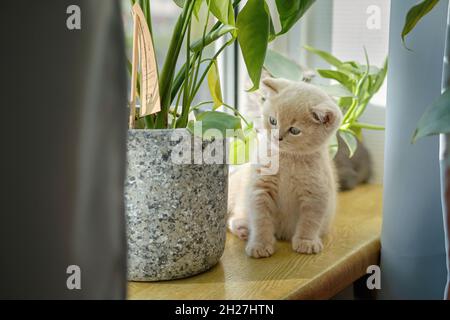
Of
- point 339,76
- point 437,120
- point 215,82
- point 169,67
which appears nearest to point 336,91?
point 339,76

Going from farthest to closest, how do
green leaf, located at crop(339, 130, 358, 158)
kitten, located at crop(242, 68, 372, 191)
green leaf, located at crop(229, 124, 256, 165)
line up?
kitten, located at crop(242, 68, 372, 191) → green leaf, located at crop(339, 130, 358, 158) → green leaf, located at crop(229, 124, 256, 165)

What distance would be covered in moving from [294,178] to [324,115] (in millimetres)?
129

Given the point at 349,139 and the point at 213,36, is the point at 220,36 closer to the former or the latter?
the point at 213,36

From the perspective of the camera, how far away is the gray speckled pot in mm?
721

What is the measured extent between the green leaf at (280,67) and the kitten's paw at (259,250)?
0.31m

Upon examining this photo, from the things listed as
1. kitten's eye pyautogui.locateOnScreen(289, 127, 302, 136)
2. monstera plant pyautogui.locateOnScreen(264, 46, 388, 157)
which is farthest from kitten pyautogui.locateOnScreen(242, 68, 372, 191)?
kitten's eye pyautogui.locateOnScreen(289, 127, 302, 136)

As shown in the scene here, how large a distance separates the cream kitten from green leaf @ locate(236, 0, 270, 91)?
0.69ft

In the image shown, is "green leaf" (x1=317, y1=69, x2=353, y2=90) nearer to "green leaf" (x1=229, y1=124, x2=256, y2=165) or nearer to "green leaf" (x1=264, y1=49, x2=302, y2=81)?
"green leaf" (x1=264, y1=49, x2=302, y2=81)

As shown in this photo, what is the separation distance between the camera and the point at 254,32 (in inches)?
26.8

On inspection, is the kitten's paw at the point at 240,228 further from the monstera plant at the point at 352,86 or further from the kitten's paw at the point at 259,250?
the monstera plant at the point at 352,86

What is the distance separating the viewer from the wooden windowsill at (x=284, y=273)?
76 centimetres

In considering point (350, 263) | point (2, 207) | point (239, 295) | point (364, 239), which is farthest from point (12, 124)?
point (364, 239)

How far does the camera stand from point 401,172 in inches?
36.7

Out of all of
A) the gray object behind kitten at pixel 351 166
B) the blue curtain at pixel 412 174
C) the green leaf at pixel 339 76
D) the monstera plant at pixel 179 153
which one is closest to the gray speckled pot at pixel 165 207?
the monstera plant at pixel 179 153
